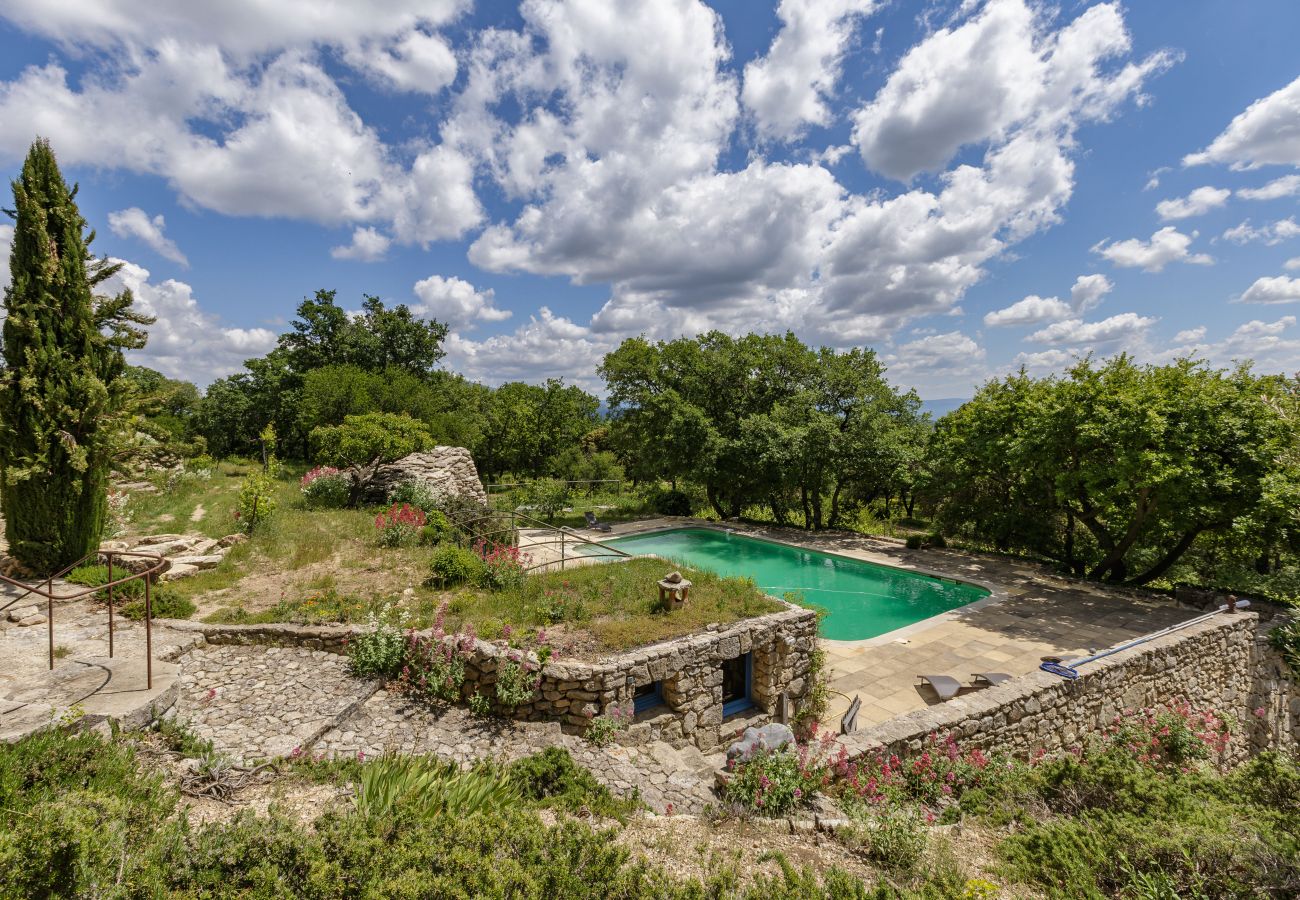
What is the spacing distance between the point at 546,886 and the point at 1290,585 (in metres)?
15.7

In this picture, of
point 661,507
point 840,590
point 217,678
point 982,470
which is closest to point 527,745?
point 217,678

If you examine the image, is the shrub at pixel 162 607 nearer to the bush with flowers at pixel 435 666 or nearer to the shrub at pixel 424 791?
the bush with flowers at pixel 435 666

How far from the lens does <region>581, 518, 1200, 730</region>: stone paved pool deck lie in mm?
8266

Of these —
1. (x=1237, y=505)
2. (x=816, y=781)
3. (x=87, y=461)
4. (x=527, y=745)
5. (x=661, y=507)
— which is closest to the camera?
(x=816, y=781)

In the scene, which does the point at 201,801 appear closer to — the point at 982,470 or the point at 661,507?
the point at 982,470

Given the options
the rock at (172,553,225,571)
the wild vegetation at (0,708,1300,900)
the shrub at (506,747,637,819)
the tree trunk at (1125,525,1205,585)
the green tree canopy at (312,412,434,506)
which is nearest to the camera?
the wild vegetation at (0,708,1300,900)

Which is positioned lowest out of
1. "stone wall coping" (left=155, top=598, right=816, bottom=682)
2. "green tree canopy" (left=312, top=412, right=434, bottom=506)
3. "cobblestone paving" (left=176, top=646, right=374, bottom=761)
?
"cobblestone paving" (left=176, top=646, right=374, bottom=761)

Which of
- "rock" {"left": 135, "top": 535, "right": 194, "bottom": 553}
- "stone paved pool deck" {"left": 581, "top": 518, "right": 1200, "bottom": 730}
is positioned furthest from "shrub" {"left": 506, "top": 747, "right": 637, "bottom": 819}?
"rock" {"left": 135, "top": 535, "right": 194, "bottom": 553}

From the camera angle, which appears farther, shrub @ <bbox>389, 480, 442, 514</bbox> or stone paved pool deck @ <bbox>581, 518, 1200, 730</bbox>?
shrub @ <bbox>389, 480, 442, 514</bbox>

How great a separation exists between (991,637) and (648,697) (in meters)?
6.90

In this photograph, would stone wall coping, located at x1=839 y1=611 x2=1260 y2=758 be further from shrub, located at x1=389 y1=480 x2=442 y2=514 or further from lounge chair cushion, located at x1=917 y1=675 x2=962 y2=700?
shrub, located at x1=389 y1=480 x2=442 y2=514

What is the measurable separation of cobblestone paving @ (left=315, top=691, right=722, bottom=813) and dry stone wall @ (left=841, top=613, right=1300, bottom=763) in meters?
1.98

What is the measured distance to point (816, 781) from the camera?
5.30 m

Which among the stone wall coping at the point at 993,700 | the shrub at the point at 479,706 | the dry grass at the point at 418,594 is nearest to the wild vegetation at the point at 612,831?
the stone wall coping at the point at 993,700
